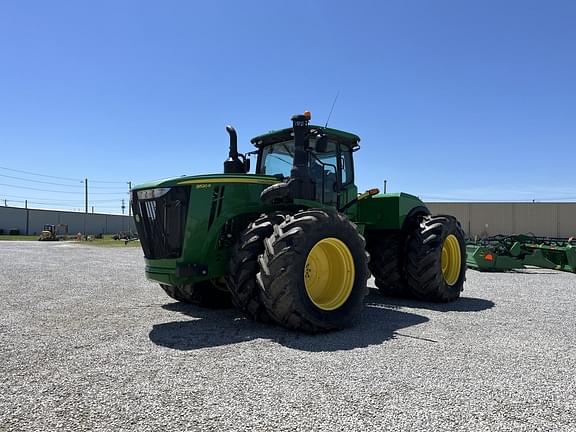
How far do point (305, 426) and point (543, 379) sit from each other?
7.20 feet

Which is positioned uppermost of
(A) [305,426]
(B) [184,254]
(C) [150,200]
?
(C) [150,200]

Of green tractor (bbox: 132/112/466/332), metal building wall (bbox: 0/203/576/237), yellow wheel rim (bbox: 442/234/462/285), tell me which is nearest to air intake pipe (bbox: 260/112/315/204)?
green tractor (bbox: 132/112/466/332)

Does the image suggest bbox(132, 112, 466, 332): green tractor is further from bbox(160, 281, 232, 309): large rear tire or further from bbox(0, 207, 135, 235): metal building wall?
bbox(0, 207, 135, 235): metal building wall

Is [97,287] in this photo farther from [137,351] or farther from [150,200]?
[137,351]

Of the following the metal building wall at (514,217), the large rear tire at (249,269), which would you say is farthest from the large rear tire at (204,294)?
the metal building wall at (514,217)

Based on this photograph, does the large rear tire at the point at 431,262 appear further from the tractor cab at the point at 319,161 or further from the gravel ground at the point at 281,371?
the tractor cab at the point at 319,161

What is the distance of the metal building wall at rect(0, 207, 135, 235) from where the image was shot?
6556 centimetres

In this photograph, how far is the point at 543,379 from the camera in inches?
158

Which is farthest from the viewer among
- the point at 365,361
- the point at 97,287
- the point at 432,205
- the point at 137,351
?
the point at 432,205

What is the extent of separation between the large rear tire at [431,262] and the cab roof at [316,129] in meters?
1.92

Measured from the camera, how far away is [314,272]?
6406 millimetres

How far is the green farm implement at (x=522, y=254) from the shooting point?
1353 cm

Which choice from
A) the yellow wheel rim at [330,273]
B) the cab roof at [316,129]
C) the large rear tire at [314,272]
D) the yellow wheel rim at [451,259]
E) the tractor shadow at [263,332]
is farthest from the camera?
the yellow wheel rim at [451,259]

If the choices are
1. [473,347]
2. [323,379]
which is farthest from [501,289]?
[323,379]
